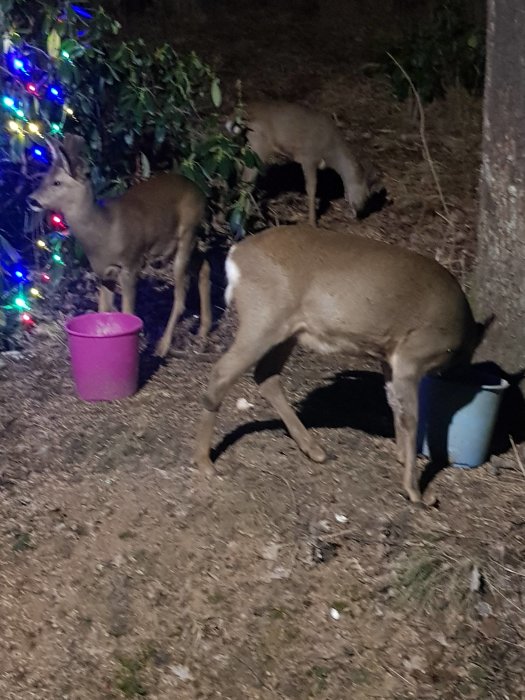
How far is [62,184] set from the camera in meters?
6.25

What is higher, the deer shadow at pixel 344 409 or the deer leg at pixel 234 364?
the deer leg at pixel 234 364

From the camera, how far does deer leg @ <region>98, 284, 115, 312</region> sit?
21.1ft

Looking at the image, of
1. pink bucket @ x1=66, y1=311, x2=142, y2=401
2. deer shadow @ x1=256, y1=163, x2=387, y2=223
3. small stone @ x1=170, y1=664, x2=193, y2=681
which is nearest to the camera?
small stone @ x1=170, y1=664, x2=193, y2=681

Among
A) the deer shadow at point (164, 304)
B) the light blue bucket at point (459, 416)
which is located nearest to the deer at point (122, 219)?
the deer shadow at point (164, 304)

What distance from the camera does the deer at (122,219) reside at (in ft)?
20.5

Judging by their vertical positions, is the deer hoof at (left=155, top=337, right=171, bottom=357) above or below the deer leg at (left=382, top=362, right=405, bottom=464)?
below

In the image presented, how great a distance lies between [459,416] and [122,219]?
2728 millimetres

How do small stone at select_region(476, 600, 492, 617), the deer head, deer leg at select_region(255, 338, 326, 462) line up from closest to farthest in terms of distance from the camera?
small stone at select_region(476, 600, 492, 617) → deer leg at select_region(255, 338, 326, 462) → the deer head

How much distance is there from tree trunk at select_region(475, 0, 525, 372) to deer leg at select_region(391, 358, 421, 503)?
896 mm

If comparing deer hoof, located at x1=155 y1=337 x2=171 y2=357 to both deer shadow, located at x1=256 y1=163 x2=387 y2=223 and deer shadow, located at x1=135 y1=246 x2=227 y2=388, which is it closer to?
deer shadow, located at x1=135 y1=246 x2=227 y2=388

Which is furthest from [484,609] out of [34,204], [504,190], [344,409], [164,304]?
[164,304]

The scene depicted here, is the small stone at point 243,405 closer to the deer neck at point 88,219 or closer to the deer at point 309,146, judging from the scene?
the deer neck at point 88,219

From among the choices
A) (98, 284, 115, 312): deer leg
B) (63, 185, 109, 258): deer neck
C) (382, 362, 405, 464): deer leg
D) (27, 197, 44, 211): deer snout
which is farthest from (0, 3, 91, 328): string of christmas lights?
(382, 362, 405, 464): deer leg

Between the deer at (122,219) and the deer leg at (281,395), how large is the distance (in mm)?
1611
